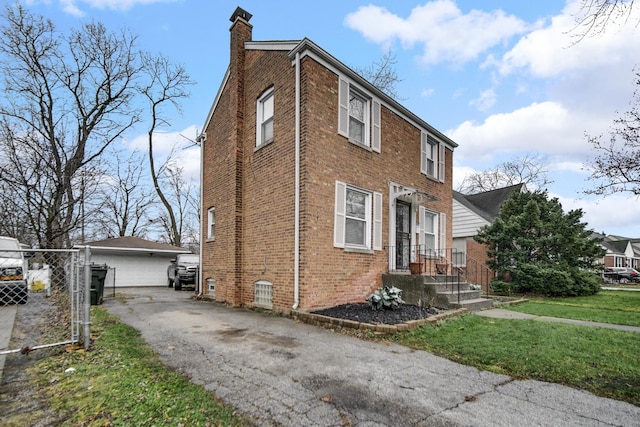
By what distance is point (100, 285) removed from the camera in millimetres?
10023

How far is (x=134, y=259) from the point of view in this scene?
18672 millimetres

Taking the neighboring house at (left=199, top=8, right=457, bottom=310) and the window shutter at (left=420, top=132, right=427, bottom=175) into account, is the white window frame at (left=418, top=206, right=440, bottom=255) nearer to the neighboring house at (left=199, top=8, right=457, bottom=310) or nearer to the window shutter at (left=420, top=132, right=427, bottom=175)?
the neighboring house at (left=199, top=8, right=457, bottom=310)

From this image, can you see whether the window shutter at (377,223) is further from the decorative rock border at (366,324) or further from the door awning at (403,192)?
the decorative rock border at (366,324)

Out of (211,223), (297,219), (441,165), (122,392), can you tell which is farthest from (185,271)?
(122,392)

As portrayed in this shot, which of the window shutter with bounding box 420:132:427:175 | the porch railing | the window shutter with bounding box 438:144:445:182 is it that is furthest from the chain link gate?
the window shutter with bounding box 438:144:445:182

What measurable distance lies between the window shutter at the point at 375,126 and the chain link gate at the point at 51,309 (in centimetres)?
711

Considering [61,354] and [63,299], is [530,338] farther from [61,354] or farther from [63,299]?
[63,299]

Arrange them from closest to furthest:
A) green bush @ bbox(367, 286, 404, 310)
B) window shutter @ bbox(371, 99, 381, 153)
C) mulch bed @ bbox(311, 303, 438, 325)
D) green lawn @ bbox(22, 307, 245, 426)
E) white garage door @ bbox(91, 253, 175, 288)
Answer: green lawn @ bbox(22, 307, 245, 426)
mulch bed @ bbox(311, 303, 438, 325)
green bush @ bbox(367, 286, 404, 310)
window shutter @ bbox(371, 99, 381, 153)
white garage door @ bbox(91, 253, 175, 288)

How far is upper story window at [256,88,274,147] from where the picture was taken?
29.9 ft

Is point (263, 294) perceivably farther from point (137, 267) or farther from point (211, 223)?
point (137, 267)

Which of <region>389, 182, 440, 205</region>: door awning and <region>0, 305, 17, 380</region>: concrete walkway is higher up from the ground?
<region>389, 182, 440, 205</region>: door awning

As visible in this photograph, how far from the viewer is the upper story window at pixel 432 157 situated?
11523 millimetres

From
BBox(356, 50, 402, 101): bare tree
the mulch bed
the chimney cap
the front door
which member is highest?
BBox(356, 50, 402, 101): bare tree

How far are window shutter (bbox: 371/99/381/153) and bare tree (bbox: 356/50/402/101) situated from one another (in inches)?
562
